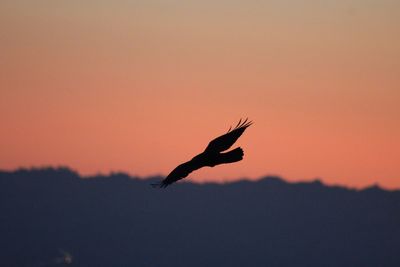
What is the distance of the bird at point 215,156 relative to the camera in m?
32.3

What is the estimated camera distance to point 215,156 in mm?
32750

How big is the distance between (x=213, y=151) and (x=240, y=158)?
0.75m

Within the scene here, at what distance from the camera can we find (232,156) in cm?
3259

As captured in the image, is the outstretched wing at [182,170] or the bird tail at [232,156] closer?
the bird tail at [232,156]

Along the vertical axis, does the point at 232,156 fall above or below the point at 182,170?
above

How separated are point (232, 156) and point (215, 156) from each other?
18.7 inches

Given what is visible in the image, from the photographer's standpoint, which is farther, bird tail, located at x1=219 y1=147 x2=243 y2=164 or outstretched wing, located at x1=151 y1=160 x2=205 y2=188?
outstretched wing, located at x1=151 y1=160 x2=205 y2=188

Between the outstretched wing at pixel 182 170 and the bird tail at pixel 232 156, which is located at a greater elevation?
the bird tail at pixel 232 156

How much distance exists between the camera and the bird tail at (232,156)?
107ft

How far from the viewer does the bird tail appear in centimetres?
3247

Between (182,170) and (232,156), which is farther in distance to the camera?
(182,170)

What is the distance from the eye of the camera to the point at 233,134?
106 ft

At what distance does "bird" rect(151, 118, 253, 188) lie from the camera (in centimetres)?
3231

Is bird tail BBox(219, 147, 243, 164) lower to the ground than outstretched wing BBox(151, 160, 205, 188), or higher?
higher
